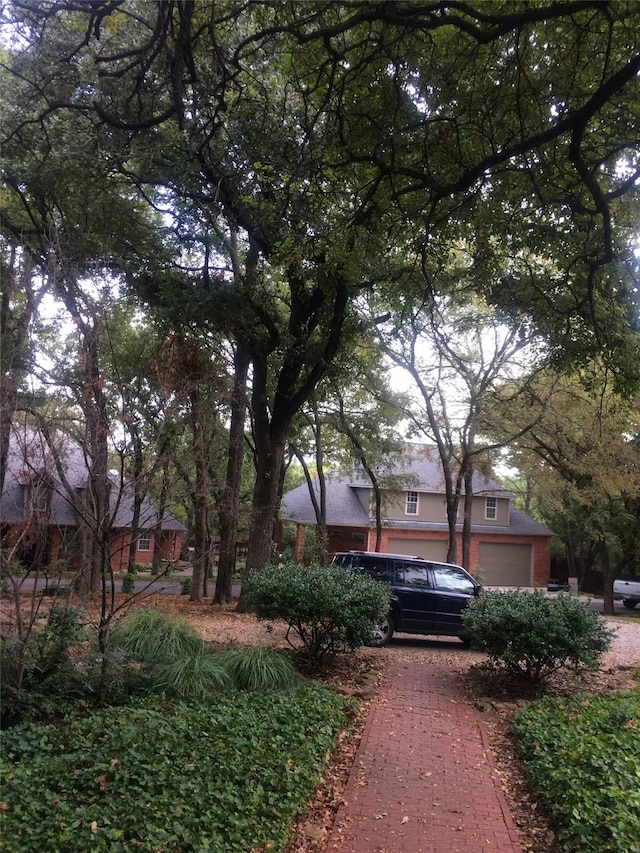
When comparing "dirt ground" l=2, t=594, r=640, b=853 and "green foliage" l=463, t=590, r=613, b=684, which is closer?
"dirt ground" l=2, t=594, r=640, b=853

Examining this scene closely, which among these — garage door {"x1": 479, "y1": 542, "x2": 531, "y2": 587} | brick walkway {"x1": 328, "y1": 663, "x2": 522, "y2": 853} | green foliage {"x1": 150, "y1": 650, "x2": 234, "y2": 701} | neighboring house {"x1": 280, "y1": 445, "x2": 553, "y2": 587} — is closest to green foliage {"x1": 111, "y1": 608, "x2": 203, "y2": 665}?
green foliage {"x1": 150, "y1": 650, "x2": 234, "y2": 701}

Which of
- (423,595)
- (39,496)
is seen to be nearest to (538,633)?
(423,595)

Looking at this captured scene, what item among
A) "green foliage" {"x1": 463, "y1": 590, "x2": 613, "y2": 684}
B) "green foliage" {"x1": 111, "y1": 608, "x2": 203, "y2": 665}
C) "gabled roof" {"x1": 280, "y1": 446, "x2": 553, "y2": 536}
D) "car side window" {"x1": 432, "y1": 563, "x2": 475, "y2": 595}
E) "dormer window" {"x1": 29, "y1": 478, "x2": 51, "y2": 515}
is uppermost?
"gabled roof" {"x1": 280, "y1": 446, "x2": 553, "y2": 536}

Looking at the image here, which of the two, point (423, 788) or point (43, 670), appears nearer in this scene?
point (423, 788)

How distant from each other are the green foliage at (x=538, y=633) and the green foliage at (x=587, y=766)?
696mm

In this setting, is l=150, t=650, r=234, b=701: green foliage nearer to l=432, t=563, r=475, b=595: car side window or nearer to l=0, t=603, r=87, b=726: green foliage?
l=0, t=603, r=87, b=726: green foliage

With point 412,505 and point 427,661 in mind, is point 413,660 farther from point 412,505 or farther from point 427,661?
point 412,505

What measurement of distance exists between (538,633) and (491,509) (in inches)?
1122

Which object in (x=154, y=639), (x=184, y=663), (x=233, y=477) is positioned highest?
(x=233, y=477)

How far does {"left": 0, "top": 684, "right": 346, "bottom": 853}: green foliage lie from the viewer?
362 cm

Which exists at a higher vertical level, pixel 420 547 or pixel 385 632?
pixel 420 547

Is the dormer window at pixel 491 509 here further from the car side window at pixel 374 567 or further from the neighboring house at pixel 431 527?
the car side window at pixel 374 567

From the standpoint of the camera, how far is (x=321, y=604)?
8117 millimetres

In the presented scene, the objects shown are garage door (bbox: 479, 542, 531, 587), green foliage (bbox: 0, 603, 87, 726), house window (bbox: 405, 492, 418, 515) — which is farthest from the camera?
garage door (bbox: 479, 542, 531, 587)
